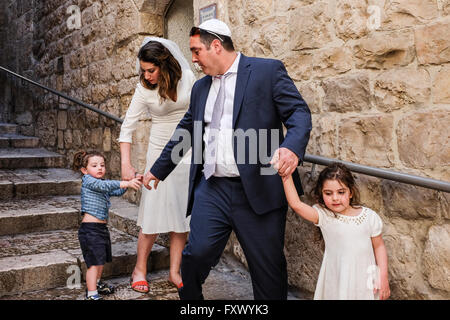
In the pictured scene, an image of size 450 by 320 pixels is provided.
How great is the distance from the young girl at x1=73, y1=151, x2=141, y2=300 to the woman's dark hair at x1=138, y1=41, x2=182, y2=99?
612 millimetres

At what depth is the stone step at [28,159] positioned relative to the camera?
6.02 meters

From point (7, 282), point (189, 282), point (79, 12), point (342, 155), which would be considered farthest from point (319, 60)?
point (79, 12)

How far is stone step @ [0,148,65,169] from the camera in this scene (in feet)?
19.8

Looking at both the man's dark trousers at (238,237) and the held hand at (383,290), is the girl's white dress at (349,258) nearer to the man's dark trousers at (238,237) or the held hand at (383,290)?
the held hand at (383,290)

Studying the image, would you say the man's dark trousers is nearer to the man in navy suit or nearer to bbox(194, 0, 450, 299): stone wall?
the man in navy suit

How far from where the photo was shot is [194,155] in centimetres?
270

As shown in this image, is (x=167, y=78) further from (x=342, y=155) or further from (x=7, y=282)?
(x=7, y=282)

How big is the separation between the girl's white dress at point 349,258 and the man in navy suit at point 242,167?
9.5 inches

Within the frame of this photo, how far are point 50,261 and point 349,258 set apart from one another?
2.26 meters

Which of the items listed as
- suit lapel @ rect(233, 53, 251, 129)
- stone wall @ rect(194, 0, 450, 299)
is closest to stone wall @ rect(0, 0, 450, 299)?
stone wall @ rect(194, 0, 450, 299)

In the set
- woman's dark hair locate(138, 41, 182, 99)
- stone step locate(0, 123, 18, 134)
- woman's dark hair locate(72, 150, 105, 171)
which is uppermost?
woman's dark hair locate(138, 41, 182, 99)

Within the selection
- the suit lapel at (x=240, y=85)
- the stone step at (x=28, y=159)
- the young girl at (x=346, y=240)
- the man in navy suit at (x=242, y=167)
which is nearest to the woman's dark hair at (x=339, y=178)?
the young girl at (x=346, y=240)

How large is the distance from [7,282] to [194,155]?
1.71 meters

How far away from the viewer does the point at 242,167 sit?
2.42m
